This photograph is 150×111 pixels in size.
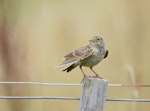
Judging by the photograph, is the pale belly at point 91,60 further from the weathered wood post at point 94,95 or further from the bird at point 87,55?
the weathered wood post at point 94,95

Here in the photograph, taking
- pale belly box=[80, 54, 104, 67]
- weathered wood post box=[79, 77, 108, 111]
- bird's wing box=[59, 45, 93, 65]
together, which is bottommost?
weathered wood post box=[79, 77, 108, 111]

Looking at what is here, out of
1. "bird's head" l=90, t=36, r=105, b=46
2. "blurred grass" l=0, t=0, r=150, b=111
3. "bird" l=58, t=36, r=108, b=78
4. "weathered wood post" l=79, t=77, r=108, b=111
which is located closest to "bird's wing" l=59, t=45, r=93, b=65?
"bird" l=58, t=36, r=108, b=78

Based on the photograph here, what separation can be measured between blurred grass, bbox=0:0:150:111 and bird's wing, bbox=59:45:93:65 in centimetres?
179

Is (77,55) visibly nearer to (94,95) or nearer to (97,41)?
(97,41)

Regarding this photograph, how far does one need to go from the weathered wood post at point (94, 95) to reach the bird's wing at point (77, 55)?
1.80 ft

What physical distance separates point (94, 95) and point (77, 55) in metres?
0.69

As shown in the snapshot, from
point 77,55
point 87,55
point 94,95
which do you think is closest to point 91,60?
point 87,55

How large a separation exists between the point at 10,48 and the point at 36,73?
2.52 feet

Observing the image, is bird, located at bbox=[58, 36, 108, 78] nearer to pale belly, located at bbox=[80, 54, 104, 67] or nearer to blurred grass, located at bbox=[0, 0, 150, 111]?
pale belly, located at bbox=[80, 54, 104, 67]

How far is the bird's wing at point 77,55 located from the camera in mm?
6855

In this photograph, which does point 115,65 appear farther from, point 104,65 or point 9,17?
point 9,17

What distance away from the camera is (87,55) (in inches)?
277

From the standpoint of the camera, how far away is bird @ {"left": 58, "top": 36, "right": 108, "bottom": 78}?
22.6 ft

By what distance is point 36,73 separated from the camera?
960 cm
